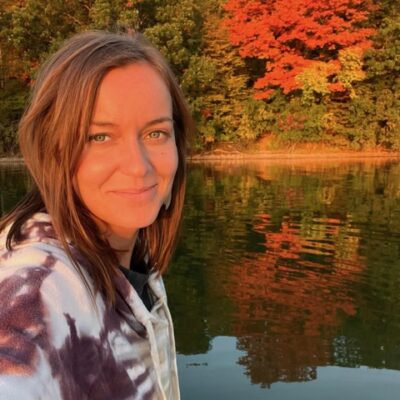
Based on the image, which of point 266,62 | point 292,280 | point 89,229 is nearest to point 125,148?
point 89,229

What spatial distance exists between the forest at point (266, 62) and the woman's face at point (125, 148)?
1951 centimetres

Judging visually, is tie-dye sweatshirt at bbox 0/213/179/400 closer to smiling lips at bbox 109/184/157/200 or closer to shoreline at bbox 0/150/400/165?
smiling lips at bbox 109/184/157/200

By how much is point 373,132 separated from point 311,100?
289cm

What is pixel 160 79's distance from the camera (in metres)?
1.02

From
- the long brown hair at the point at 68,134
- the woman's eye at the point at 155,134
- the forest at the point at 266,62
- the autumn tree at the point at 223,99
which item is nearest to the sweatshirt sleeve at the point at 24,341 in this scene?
the long brown hair at the point at 68,134

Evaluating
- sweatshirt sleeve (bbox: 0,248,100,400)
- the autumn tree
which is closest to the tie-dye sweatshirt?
sweatshirt sleeve (bbox: 0,248,100,400)

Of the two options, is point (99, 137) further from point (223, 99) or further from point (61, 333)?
point (223, 99)

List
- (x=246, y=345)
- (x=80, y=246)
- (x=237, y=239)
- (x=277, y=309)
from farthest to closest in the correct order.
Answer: (x=237, y=239) < (x=277, y=309) < (x=246, y=345) < (x=80, y=246)

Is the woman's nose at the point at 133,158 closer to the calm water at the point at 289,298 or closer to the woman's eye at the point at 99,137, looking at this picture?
the woman's eye at the point at 99,137

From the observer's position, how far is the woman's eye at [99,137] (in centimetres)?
95

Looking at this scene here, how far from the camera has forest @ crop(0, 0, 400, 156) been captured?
20.5 metres

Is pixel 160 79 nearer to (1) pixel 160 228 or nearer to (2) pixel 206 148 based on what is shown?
(1) pixel 160 228

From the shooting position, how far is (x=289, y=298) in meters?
5.51

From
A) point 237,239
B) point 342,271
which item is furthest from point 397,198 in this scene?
point 342,271
